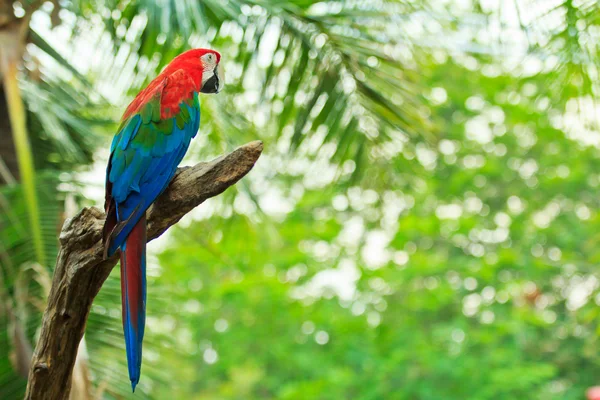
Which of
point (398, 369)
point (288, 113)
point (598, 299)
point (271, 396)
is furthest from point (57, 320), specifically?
point (271, 396)

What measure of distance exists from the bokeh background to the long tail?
49 cm

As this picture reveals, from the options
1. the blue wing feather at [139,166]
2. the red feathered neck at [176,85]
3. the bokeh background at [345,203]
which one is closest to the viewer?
the blue wing feather at [139,166]

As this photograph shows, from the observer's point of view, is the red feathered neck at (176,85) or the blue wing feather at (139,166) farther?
the red feathered neck at (176,85)

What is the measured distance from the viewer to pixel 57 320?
1.25 metres

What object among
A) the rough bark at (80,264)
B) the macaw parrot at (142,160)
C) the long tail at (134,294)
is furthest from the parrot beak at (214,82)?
the long tail at (134,294)

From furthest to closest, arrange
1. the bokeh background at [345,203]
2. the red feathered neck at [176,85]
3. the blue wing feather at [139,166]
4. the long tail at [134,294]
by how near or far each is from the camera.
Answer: the bokeh background at [345,203], the red feathered neck at [176,85], the blue wing feather at [139,166], the long tail at [134,294]

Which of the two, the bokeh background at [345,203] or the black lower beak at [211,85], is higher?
→ the bokeh background at [345,203]

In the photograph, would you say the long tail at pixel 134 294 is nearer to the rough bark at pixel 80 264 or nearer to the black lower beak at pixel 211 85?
the rough bark at pixel 80 264

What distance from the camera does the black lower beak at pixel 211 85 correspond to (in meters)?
1.44

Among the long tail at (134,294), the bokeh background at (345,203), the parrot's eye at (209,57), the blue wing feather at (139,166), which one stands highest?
the bokeh background at (345,203)

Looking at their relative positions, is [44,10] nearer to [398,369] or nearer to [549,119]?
[398,369]

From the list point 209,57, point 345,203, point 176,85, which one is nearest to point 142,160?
point 176,85

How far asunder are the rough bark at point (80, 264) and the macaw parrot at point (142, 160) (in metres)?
0.04

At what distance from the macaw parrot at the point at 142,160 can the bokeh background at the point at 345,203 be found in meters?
0.50
